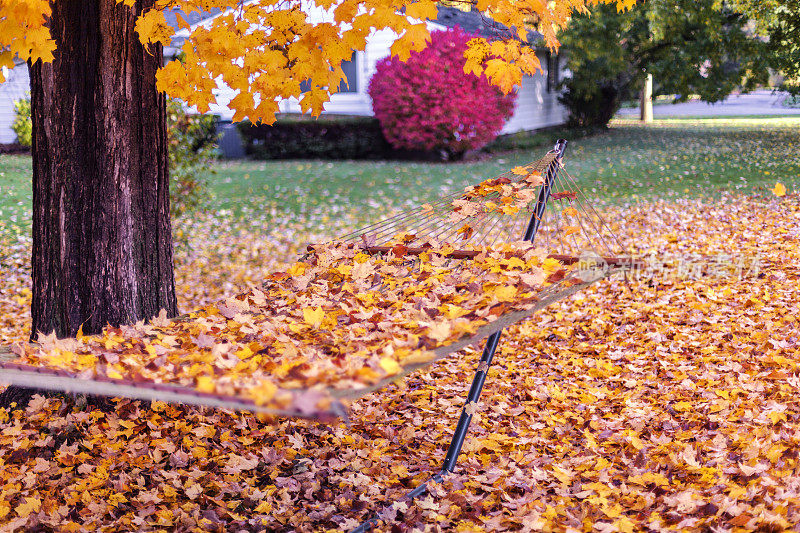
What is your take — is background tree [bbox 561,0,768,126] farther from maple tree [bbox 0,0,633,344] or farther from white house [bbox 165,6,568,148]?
maple tree [bbox 0,0,633,344]

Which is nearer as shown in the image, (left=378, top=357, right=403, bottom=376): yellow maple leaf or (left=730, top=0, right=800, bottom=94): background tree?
(left=378, top=357, right=403, bottom=376): yellow maple leaf

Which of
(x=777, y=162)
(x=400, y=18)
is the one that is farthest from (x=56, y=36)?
(x=777, y=162)

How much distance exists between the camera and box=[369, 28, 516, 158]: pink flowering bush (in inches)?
578

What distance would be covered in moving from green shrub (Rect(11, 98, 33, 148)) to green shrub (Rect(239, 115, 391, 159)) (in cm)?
464

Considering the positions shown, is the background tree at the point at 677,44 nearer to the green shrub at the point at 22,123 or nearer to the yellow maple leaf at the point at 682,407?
the yellow maple leaf at the point at 682,407

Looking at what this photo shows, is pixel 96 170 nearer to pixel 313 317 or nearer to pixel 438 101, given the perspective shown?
pixel 313 317

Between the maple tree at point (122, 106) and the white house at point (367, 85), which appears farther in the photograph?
the white house at point (367, 85)

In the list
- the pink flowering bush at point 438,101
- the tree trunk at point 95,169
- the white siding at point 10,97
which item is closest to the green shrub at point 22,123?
the white siding at point 10,97

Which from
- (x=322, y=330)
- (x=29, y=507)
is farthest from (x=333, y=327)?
(x=29, y=507)

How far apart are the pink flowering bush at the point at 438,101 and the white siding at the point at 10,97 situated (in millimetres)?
9921

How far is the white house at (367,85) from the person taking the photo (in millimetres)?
17094

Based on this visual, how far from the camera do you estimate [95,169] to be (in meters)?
3.78

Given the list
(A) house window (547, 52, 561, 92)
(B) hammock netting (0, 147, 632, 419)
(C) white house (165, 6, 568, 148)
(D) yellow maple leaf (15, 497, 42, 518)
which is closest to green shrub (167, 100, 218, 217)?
(B) hammock netting (0, 147, 632, 419)

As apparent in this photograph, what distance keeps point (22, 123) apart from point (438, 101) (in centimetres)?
962
